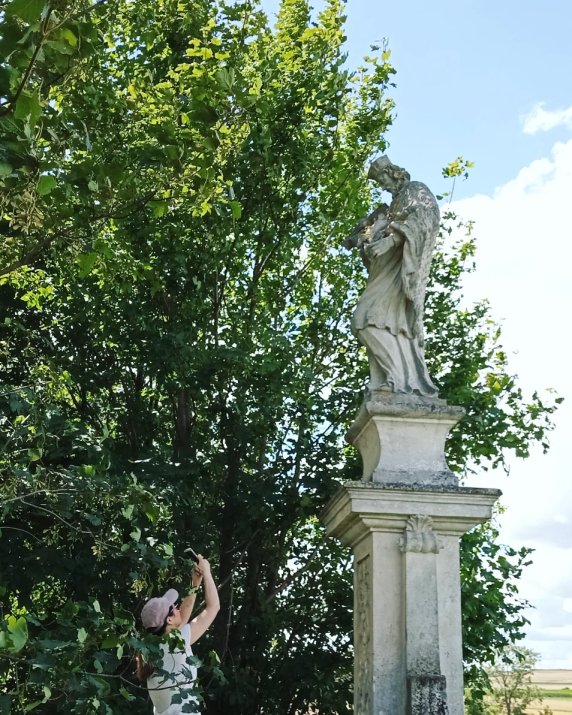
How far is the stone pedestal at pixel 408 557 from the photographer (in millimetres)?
4995

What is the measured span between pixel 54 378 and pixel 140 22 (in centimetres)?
648

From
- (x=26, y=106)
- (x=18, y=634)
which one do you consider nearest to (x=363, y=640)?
(x=18, y=634)

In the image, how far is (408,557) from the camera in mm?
5203

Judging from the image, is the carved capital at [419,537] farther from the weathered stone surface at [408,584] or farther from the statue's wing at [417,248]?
the statue's wing at [417,248]

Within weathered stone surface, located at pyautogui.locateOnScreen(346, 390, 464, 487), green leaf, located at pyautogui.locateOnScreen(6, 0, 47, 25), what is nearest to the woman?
weathered stone surface, located at pyautogui.locateOnScreen(346, 390, 464, 487)

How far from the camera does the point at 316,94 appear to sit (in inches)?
397

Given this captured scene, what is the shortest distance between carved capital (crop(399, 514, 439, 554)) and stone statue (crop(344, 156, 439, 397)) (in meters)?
0.95

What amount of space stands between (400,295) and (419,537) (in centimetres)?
180

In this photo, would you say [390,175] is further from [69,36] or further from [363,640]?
[69,36]

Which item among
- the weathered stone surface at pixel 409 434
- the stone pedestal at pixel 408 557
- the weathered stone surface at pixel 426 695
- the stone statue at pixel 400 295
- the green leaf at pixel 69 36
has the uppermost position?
the stone statue at pixel 400 295

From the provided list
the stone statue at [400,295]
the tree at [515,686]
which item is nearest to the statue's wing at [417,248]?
the stone statue at [400,295]

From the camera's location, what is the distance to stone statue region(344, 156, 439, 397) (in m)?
5.87

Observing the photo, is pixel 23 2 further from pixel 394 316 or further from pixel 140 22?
pixel 140 22

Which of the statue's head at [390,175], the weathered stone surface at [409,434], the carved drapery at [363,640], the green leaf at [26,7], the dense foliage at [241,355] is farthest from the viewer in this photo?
the dense foliage at [241,355]
